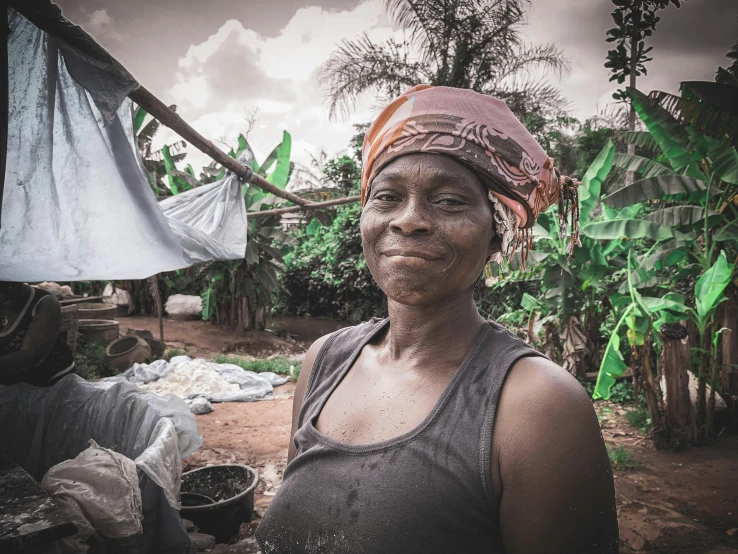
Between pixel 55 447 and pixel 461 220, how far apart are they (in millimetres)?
3636

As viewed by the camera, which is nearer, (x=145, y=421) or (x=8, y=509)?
(x=8, y=509)

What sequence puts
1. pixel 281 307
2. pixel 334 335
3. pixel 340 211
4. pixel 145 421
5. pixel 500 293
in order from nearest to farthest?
pixel 334 335, pixel 145 421, pixel 500 293, pixel 340 211, pixel 281 307

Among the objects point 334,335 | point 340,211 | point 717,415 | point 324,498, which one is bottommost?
point 717,415

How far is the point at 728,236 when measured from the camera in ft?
15.0

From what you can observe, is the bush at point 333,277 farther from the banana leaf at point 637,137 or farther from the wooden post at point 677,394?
the wooden post at point 677,394

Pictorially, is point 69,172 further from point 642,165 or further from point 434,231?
point 642,165

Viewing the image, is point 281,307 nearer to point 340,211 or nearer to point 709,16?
point 340,211

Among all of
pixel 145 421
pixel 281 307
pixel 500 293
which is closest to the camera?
pixel 145 421

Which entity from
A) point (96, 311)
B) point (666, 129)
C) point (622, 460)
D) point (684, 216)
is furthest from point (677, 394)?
point (96, 311)

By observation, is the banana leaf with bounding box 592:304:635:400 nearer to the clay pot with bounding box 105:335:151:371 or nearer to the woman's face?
the woman's face

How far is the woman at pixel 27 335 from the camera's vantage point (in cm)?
307

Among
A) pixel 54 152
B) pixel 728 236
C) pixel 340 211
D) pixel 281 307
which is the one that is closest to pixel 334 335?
pixel 54 152

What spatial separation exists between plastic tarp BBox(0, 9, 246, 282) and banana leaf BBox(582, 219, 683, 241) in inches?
182

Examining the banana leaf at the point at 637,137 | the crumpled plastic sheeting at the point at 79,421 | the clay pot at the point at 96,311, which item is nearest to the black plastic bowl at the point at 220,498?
the crumpled plastic sheeting at the point at 79,421
